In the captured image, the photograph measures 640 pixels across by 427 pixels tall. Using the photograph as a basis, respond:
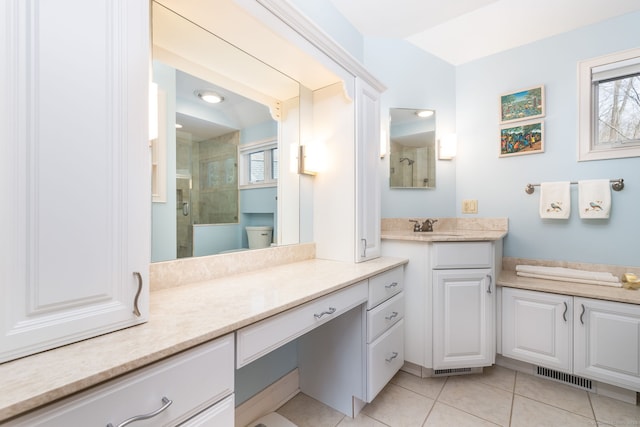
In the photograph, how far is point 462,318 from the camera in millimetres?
1898

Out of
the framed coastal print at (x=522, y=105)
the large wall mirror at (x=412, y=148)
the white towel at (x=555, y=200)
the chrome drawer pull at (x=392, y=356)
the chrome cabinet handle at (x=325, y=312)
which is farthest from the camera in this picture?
the large wall mirror at (x=412, y=148)

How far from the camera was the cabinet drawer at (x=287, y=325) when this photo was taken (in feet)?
2.95

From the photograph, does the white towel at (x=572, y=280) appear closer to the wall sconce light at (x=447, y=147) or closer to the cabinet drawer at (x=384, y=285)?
the cabinet drawer at (x=384, y=285)

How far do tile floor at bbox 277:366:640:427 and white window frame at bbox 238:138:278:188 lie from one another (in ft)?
4.52

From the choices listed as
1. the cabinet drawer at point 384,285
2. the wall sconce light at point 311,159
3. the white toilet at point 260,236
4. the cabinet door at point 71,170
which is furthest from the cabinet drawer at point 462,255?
the cabinet door at point 71,170

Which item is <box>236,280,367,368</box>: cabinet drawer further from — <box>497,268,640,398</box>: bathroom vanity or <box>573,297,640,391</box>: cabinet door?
<box>573,297,640,391</box>: cabinet door

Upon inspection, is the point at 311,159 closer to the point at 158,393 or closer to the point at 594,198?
the point at 158,393

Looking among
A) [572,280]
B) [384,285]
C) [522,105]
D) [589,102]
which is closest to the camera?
[384,285]

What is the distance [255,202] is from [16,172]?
3.52 ft

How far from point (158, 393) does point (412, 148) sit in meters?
2.52

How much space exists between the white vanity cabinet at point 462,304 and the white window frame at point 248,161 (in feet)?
3.95

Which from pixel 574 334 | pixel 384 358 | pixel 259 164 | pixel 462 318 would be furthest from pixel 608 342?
pixel 259 164

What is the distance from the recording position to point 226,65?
1.47 m

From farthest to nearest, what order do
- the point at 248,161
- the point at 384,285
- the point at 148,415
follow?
1. the point at 384,285
2. the point at 248,161
3. the point at 148,415
